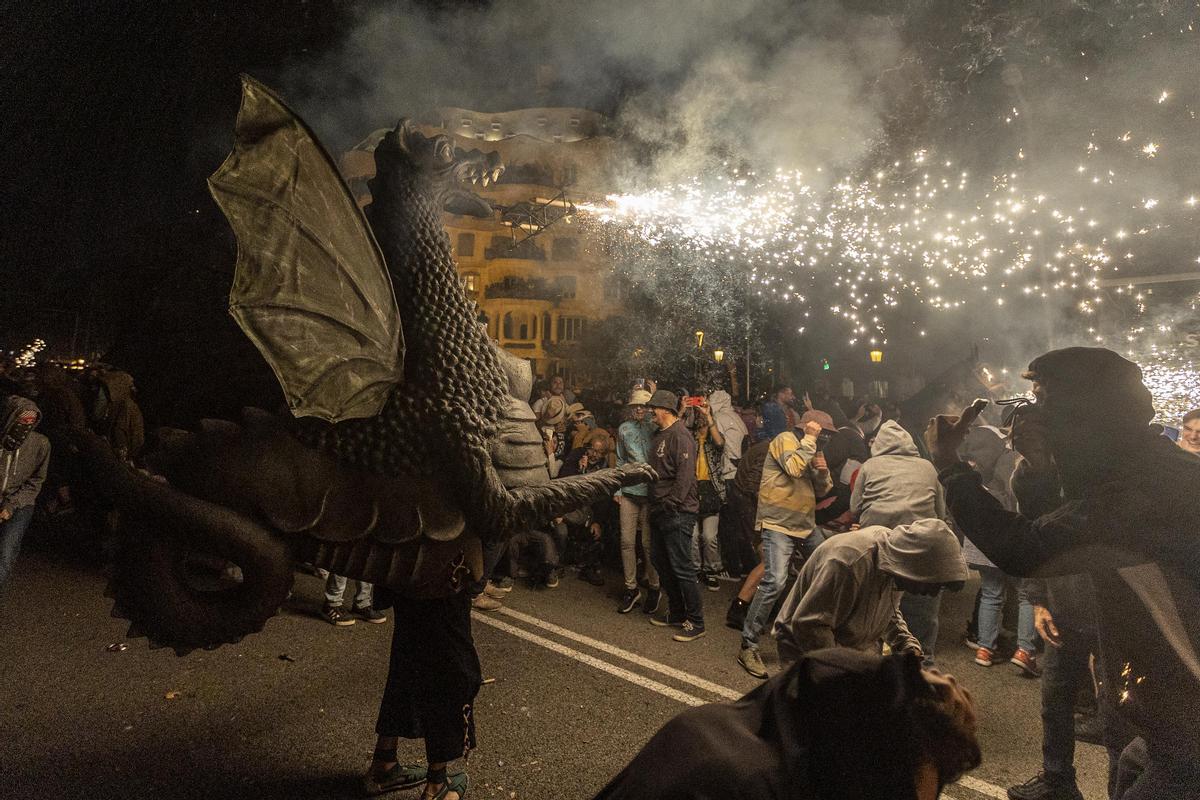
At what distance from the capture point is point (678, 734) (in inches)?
57.6

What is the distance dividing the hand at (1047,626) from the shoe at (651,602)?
3.36m

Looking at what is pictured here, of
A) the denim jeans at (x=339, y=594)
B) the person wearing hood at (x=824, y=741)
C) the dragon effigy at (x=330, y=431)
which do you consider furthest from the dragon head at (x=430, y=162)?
the denim jeans at (x=339, y=594)

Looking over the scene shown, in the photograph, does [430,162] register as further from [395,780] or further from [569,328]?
[569,328]

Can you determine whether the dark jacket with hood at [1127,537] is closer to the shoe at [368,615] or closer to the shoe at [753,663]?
the shoe at [753,663]

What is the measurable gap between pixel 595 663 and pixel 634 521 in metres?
1.79

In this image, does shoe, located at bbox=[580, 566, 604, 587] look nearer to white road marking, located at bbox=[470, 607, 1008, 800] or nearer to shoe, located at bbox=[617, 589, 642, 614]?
shoe, located at bbox=[617, 589, 642, 614]

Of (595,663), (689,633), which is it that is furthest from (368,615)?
(689,633)

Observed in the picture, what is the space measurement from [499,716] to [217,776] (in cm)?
154

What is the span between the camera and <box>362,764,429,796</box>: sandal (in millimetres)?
2975

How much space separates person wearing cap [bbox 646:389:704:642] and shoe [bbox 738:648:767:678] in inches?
25.9

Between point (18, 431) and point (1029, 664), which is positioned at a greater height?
point (18, 431)

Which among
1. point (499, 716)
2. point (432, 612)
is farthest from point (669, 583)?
point (432, 612)

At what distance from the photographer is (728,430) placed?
7.64 metres

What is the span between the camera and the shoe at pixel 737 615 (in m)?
5.74
